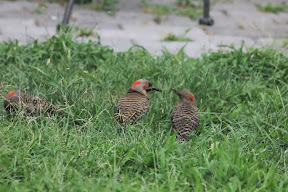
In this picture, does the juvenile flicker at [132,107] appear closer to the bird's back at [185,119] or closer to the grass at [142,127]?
the grass at [142,127]

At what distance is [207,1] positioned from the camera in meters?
7.87

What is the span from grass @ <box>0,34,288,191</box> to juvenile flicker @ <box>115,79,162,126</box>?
0.09 metres

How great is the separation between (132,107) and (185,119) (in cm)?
49

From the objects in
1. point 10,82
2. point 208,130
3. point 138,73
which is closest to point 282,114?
point 208,130

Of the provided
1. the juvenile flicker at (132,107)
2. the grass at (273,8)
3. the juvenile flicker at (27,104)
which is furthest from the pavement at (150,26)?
the juvenile flicker at (27,104)

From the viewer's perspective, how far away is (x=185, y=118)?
3986 millimetres

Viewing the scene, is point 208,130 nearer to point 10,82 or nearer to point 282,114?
point 282,114

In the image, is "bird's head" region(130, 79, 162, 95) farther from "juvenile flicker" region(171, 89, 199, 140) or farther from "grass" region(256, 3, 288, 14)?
"grass" region(256, 3, 288, 14)

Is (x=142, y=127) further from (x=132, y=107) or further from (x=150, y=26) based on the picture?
(x=150, y=26)

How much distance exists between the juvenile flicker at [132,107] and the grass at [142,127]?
88 mm

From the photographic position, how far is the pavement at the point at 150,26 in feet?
22.3

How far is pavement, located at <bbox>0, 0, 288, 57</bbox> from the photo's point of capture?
22.3 feet

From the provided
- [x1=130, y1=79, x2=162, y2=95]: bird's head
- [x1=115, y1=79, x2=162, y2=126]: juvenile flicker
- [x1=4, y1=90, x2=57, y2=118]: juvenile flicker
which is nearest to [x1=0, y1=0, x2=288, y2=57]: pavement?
[x1=130, y1=79, x2=162, y2=95]: bird's head

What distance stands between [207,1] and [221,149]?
4.93m
